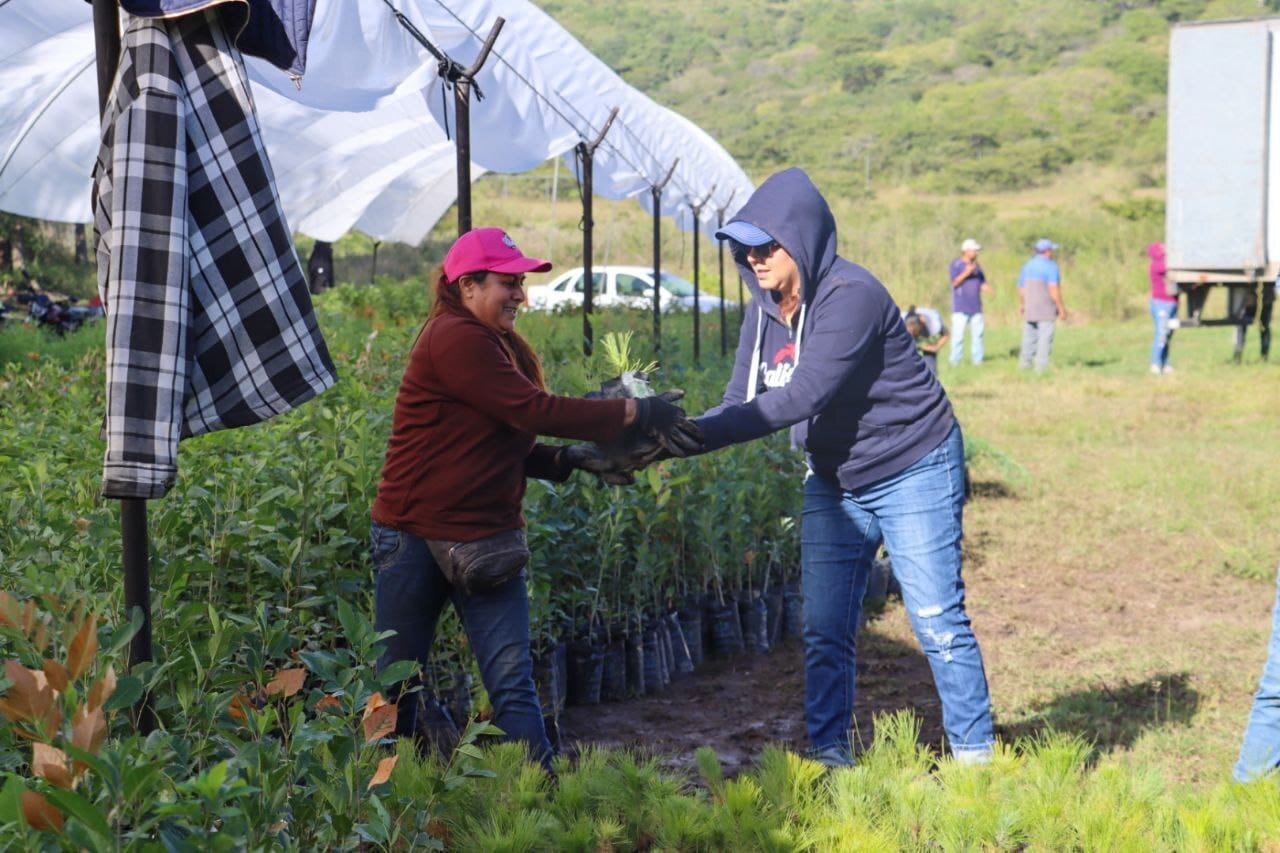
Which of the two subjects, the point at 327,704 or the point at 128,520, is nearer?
the point at 327,704

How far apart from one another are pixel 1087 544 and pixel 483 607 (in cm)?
524

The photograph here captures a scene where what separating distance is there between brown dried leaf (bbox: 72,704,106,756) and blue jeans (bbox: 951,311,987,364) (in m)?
16.1

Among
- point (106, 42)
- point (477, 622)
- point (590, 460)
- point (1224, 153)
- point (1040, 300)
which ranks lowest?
point (477, 622)

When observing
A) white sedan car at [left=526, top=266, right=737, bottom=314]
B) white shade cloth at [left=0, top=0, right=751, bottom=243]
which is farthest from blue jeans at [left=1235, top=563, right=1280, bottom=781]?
white sedan car at [left=526, top=266, right=737, bottom=314]

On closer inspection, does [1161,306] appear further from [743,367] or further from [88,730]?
[88,730]

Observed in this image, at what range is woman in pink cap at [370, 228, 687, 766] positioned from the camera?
10.6 ft

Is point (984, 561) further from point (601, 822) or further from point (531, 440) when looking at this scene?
point (601, 822)

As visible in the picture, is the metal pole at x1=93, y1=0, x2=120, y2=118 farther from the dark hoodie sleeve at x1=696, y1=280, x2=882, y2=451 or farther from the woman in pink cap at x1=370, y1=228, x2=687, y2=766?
the dark hoodie sleeve at x1=696, y1=280, x2=882, y2=451

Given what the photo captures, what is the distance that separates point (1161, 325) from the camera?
1562cm

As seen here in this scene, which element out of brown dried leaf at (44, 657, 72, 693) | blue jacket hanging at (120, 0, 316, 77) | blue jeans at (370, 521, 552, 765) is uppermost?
blue jacket hanging at (120, 0, 316, 77)

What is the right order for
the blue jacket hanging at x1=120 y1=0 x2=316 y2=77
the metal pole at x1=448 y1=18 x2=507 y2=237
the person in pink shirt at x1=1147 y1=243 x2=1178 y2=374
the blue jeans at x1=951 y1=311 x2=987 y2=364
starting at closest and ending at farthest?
the blue jacket hanging at x1=120 y1=0 x2=316 y2=77, the metal pole at x1=448 y1=18 x2=507 y2=237, the person in pink shirt at x1=1147 y1=243 x2=1178 y2=374, the blue jeans at x1=951 y1=311 x2=987 y2=364

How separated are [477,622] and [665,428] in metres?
0.68

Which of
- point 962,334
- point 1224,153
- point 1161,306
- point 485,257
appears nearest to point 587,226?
point 485,257

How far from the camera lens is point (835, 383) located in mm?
3582
